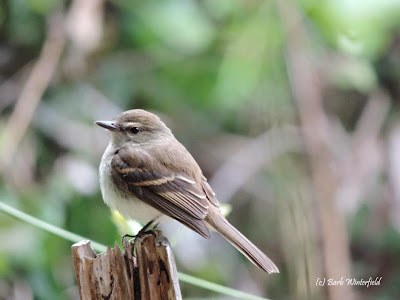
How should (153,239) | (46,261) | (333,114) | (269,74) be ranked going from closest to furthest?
(153,239) → (46,261) → (269,74) → (333,114)

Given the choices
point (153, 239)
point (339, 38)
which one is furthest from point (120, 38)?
point (153, 239)

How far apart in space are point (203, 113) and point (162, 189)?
102 inches

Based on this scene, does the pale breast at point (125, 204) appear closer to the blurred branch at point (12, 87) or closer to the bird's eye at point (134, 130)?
the bird's eye at point (134, 130)

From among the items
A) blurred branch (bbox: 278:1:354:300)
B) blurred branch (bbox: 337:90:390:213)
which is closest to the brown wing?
blurred branch (bbox: 278:1:354:300)

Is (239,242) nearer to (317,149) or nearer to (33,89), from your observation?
(317,149)

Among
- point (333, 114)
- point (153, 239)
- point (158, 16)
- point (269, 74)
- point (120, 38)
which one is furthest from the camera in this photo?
point (333, 114)

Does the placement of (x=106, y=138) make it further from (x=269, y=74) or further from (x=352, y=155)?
(x=352, y=155)

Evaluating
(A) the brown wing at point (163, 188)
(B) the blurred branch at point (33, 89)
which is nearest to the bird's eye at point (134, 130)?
(A) the brown wing at point (163, 188)

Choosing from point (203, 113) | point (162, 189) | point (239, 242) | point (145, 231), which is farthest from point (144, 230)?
point (203, 113)

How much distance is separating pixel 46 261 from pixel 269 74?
190 cm

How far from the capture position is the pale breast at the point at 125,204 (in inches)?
137

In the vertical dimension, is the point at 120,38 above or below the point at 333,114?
above

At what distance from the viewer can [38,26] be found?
545cm

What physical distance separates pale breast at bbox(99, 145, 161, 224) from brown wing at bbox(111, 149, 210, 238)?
28mm
